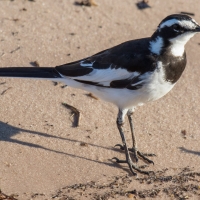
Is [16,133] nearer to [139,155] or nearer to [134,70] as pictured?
[139,155]

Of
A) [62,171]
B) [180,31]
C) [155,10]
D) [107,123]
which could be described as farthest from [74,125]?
[155,10]

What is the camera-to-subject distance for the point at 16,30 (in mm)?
8570

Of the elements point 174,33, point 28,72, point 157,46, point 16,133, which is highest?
point 174,33

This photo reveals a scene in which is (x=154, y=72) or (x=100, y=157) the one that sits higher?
(x=154, y=72)

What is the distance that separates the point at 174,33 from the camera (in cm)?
625

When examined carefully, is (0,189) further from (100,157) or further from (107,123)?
(107,123)

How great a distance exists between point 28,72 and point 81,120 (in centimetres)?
94

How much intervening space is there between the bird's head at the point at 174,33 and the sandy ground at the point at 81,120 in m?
1.27

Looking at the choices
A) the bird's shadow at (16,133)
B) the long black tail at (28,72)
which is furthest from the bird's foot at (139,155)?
the long black tail at (28,72)

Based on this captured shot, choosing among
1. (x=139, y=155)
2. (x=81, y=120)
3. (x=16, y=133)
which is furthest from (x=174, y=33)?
(x=16, y=133)

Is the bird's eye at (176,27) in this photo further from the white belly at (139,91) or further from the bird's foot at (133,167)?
the bird's foot at (133,167)

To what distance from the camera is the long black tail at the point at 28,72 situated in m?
6.72

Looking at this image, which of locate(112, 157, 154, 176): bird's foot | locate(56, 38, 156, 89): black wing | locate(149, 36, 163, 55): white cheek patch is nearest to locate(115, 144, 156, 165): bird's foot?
locate(112, 157, 154, 176): bird's foot

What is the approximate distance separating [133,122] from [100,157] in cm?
76
